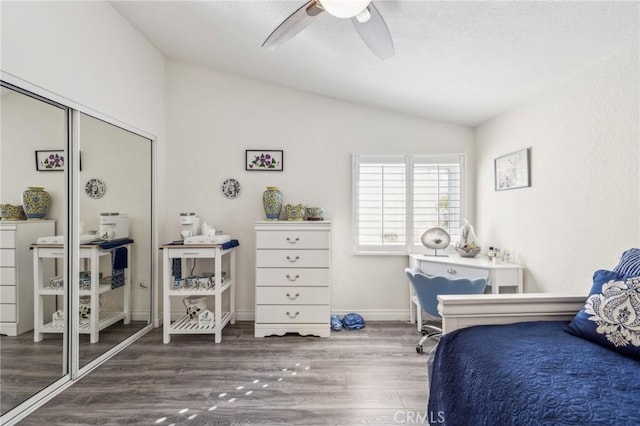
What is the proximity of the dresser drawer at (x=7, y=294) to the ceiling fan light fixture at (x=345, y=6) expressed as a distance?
7.80ft

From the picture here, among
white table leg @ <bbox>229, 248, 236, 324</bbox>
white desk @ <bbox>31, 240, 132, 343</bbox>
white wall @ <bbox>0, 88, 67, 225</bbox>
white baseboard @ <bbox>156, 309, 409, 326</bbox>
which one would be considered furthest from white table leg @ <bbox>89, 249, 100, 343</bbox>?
white table leg @ <bbox>229, 248, 236, 324</bbox>

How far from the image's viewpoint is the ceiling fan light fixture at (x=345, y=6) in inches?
50.7

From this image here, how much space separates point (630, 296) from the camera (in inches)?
51.1

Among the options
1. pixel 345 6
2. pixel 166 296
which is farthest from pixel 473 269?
pixel 166 296

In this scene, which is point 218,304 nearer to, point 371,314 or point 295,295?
point 295,295

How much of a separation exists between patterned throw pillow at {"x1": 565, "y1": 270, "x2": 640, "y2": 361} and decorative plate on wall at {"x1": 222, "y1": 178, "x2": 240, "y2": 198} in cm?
302

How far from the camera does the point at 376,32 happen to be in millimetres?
1602

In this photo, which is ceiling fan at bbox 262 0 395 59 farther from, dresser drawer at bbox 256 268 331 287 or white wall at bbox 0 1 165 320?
dresser drawer at bbox 256 268 331 287

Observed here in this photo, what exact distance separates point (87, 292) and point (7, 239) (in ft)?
2.38

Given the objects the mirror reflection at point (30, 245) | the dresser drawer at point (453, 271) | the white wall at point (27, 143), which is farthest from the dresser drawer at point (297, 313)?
the white wall at point (27, 143)

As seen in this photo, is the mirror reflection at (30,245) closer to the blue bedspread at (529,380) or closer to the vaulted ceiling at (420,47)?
the vaulted ceiling at (420,47)

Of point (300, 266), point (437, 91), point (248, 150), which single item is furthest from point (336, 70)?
point (300, 266)

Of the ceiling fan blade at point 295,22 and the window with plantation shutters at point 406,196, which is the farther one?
the window with plantation shutters at point 406,196

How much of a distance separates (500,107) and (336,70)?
1581mm
